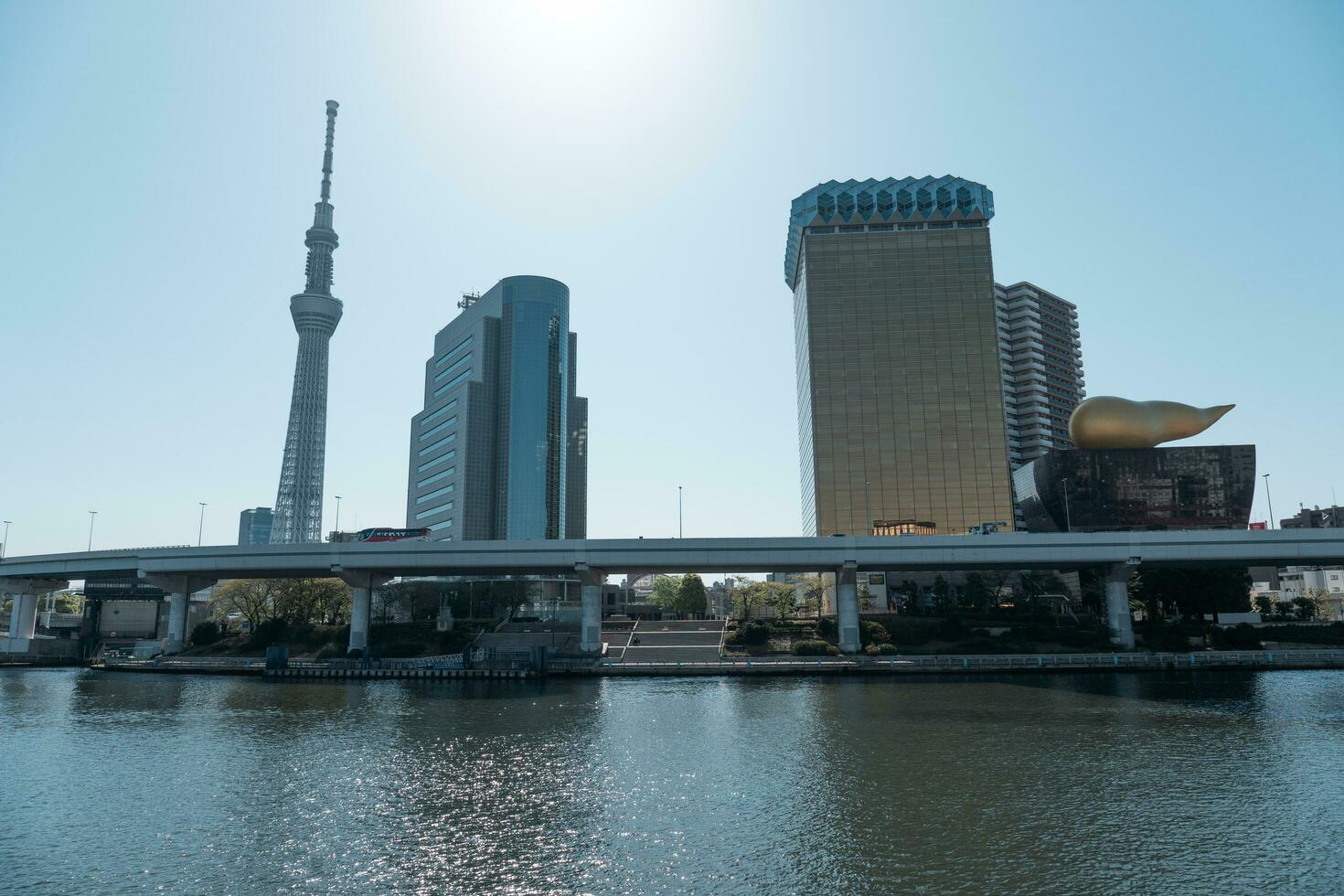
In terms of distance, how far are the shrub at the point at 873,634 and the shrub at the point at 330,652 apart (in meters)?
58.9

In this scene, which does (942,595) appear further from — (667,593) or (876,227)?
(876,227)

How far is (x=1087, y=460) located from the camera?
112938mm

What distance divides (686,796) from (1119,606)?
76.4 m

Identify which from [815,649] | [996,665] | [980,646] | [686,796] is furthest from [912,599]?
[686,796]

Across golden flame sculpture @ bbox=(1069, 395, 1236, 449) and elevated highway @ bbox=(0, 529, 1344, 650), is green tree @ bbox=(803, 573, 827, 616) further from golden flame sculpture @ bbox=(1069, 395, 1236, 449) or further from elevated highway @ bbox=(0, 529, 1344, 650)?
golden flame sculpture @ bbox=(1069, 395, 1236, 449)

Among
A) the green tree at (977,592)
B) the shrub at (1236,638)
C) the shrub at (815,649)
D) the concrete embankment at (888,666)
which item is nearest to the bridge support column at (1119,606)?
the concrete embankment at (888,666)

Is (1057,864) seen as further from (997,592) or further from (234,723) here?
(997,592)

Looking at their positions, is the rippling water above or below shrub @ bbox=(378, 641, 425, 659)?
below

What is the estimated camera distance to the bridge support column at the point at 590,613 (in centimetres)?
9525

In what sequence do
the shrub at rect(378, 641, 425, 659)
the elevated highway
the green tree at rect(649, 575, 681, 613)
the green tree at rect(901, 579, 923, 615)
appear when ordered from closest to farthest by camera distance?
the elevated highway, the shrub at rect(378, 641, 425, 659), the green tree at rect(901, 579, 923, 615), the green tree at rect(649, 575, 681, 613)

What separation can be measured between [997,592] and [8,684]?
114360 millimetres

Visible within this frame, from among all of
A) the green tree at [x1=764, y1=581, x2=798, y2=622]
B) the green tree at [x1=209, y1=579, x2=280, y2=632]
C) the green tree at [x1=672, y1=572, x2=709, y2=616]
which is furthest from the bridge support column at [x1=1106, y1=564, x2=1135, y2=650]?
the green tree at [x1=209, y1=579, x2=280, y2=632]

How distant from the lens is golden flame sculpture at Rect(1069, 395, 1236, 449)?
112750 millimetres

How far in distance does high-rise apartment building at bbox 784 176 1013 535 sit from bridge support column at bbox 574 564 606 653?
8340cm
